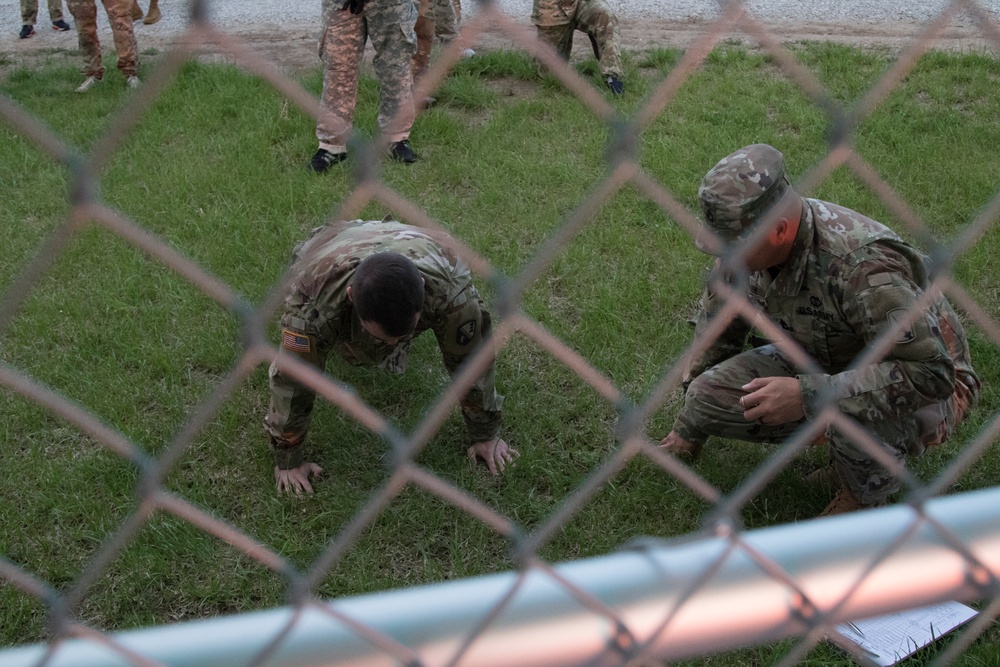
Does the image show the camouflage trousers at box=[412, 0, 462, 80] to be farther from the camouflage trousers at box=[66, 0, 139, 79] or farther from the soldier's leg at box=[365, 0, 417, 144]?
the camouflage trousers at box=[66, 0, 139, 79]

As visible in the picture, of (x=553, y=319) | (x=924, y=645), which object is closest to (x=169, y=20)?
(x=553, y=319)

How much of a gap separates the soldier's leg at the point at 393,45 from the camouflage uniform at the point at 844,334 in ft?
8.20

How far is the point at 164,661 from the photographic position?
766mm

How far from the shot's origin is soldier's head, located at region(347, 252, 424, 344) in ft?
7.84

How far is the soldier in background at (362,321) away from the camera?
2686mm

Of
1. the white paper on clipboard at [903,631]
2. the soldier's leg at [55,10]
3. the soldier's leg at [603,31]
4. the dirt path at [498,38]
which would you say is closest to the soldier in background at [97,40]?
the dirt path at [498,38]

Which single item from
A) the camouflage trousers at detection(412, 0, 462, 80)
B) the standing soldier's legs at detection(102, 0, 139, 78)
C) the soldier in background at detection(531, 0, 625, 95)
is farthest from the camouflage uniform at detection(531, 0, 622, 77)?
the standing soldier's legs at detection(102, 0, 139, 78)

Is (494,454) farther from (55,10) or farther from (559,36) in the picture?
(55,10)

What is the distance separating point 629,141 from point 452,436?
8.09ft

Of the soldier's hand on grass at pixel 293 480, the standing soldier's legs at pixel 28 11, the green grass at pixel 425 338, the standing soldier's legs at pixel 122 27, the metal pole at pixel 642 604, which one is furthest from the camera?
the standing soldier's legs at pixel 28 11

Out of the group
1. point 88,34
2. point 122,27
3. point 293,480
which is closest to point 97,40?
point 88,34

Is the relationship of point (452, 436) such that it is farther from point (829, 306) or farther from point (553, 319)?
point (829, 306)

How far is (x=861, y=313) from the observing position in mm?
2479

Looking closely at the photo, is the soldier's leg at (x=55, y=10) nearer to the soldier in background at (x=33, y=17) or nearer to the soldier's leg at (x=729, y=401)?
the soldier in background at (x=33, y=17)
